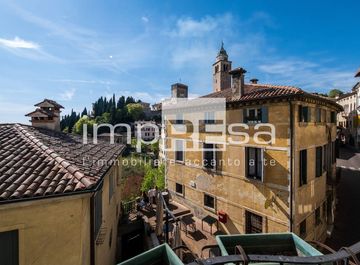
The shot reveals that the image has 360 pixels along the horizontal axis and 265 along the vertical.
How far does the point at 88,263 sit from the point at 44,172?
8.57 ft

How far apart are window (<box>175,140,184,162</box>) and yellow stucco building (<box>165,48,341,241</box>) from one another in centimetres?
75

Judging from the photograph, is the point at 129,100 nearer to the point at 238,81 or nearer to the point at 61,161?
the point at 238,81

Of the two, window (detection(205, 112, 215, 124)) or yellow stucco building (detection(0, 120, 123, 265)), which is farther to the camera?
window (detection(205, 112, 215, 124))

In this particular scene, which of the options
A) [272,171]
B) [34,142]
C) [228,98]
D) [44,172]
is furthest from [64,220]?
[228,98]

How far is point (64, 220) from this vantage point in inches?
192

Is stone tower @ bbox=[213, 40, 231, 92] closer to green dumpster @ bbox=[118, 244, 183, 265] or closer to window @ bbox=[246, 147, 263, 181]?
window @ bbox=[246, 147, 263, 181]

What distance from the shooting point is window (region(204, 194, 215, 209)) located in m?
15.8

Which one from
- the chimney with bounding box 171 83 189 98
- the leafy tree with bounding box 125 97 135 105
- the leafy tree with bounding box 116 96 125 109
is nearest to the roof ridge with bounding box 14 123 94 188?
the chimney with bounding box 171 83 189 98

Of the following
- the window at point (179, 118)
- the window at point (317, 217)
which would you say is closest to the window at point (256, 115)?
the window at point (179, 118)

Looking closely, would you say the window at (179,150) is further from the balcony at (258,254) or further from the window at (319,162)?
the balcony at (258,254)

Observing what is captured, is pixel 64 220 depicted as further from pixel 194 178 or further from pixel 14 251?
pixel 194 178

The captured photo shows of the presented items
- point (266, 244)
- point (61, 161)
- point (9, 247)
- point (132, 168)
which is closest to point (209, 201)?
point (61, 161)

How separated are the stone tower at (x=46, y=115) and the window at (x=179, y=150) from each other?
9540 millimetres

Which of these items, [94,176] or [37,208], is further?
[94,176]
